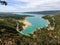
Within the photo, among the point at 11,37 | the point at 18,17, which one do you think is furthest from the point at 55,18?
the point at 11,37

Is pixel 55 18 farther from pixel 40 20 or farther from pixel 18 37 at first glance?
pixel 18 37

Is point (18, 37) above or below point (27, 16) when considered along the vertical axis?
below

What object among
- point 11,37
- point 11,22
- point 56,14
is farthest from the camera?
point 56,14

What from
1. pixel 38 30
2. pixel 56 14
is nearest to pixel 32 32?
pixel 38 30

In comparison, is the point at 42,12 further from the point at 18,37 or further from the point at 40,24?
the point at 18,37

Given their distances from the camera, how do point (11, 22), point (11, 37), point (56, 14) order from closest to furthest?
point (11, 37) → point (11, 22) → point (56, 14)

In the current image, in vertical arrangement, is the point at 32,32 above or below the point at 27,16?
below

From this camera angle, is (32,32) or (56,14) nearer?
(32,32)

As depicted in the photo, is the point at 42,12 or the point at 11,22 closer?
the point at 11,22

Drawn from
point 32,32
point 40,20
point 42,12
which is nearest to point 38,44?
point 32,32
